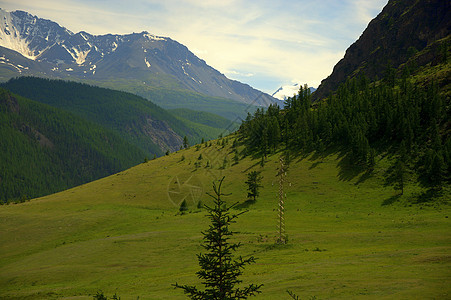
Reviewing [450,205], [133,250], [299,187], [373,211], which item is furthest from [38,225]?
[450,205]

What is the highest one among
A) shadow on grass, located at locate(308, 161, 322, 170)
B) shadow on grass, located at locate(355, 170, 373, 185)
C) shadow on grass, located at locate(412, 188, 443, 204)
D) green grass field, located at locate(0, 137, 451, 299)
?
shadow on grass, located at locate(308, 161, 322, 170)

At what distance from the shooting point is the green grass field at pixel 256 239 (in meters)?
41.2

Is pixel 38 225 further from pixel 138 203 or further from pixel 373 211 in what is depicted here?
pixel 373 211

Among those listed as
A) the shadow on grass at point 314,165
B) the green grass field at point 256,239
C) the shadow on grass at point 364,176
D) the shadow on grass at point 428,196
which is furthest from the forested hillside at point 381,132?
the shadow on grass at point 314,165

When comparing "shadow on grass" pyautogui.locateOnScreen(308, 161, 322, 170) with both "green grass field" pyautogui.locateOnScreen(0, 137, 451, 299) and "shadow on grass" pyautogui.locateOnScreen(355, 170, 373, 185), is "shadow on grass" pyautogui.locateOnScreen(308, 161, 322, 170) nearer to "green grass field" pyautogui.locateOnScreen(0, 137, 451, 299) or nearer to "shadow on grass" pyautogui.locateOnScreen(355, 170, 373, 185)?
"green grass field" pyautogui.locateOnScreen(0, 137, 451, 299)

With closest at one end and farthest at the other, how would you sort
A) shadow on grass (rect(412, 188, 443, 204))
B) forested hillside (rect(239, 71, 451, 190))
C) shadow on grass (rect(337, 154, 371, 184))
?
shadow on grass (rect(412, 188, 443, 204)) → forested hillside (rect(239, 71, 451, 190)) → shadow on grass (rect(337, 154, 371, 184))

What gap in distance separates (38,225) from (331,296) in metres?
95.3

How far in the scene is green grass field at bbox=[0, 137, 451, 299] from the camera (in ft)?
135

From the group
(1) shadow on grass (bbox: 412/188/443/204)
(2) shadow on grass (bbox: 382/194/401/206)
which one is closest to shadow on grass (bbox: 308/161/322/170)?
Result: (2) shadow on grass (bbox: 382/194/401/206)

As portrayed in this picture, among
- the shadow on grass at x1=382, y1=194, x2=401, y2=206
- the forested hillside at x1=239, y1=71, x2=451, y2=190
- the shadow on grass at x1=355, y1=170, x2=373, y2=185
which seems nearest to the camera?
the shadow on grass at x1=382, y1=194, x2=401, y2=206

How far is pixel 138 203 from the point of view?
128250mm

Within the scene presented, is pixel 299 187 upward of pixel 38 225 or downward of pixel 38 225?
upward

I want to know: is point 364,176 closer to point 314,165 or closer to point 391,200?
point 391,200

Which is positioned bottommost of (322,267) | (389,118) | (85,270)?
(85,270)
